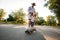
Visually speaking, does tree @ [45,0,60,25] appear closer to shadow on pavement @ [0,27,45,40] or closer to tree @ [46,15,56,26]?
tree @ [46,15,56,26]

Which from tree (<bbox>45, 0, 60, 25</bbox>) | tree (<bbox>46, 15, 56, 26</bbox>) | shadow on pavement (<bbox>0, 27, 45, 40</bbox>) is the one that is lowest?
shadow on pavement (<bbox>0, 27, 45, 40</bbox>)

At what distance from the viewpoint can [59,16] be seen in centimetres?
233

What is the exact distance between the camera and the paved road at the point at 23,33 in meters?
2.01

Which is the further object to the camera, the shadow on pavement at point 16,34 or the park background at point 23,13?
the park background at point 23,13

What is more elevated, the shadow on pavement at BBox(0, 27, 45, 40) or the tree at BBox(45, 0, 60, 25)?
the tree at BBox(45, 0, 60, 25)

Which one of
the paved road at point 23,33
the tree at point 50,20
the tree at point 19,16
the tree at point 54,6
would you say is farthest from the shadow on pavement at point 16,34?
the tree at point 54,6

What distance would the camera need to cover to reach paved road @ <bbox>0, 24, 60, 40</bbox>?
2.01 metres

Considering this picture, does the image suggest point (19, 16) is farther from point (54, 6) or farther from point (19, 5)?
point (54, 6)

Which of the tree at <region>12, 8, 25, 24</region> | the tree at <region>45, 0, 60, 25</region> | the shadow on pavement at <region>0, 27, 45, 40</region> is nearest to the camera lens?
the shadow on pavement at <region>0, 27, 45, 40</region>

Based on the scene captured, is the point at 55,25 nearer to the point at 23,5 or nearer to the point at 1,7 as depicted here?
the point at 23,5

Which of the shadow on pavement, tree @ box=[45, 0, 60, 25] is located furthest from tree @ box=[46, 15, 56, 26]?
the shadow on pavement

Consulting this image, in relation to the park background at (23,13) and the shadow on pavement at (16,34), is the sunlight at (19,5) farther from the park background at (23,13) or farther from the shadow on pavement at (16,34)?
the shadow on pavement at (16,34)

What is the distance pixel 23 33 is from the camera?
210 centimetres

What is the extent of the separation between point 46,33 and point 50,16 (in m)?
0.25
